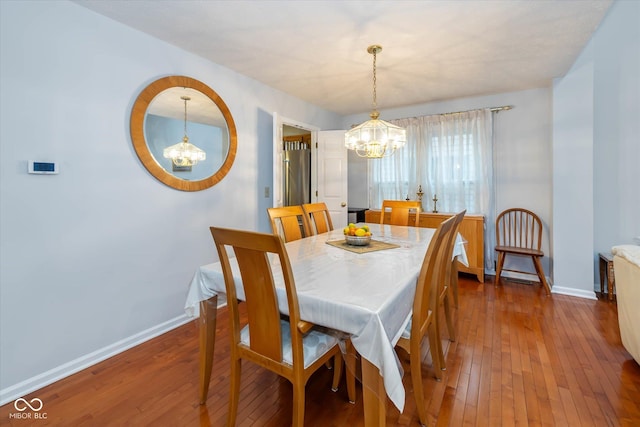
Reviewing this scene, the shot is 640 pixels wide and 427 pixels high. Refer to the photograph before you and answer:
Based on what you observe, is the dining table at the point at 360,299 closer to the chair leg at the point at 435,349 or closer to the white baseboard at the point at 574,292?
the chair leg at the point at 435,349

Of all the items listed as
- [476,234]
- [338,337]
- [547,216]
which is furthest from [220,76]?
[547,216]

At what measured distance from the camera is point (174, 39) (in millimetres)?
2391

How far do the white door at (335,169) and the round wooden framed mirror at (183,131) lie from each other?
148 centimetres

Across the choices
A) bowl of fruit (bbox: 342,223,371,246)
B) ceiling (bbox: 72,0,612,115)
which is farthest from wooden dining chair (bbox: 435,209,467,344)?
ceiling (bbox: 72,0,612,115)

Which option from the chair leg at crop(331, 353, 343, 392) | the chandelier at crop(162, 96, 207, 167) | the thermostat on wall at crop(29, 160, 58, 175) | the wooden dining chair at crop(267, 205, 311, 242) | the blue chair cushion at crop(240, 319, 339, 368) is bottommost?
the chair leg at crop(331, 353, 343, 392)

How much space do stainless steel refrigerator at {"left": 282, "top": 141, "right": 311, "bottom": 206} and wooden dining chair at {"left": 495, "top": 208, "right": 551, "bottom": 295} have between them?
2.98 m

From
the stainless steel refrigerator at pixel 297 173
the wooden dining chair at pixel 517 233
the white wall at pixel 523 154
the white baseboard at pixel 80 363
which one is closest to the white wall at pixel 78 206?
the white baseboard at pixel 80 363

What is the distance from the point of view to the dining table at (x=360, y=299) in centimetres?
105

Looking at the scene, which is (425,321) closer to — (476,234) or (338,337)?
(338,337)

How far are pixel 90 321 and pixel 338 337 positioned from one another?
1852 millimetres

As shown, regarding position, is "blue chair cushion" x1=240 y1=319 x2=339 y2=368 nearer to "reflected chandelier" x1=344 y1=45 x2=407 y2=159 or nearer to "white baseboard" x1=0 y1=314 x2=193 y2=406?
"white baseboard" x1=0 y1=314 x2=193 y2=406

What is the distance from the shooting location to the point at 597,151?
3199mm

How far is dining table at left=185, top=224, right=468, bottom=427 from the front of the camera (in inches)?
41.4

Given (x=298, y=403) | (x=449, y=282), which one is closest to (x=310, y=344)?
(x=298, y=403)
